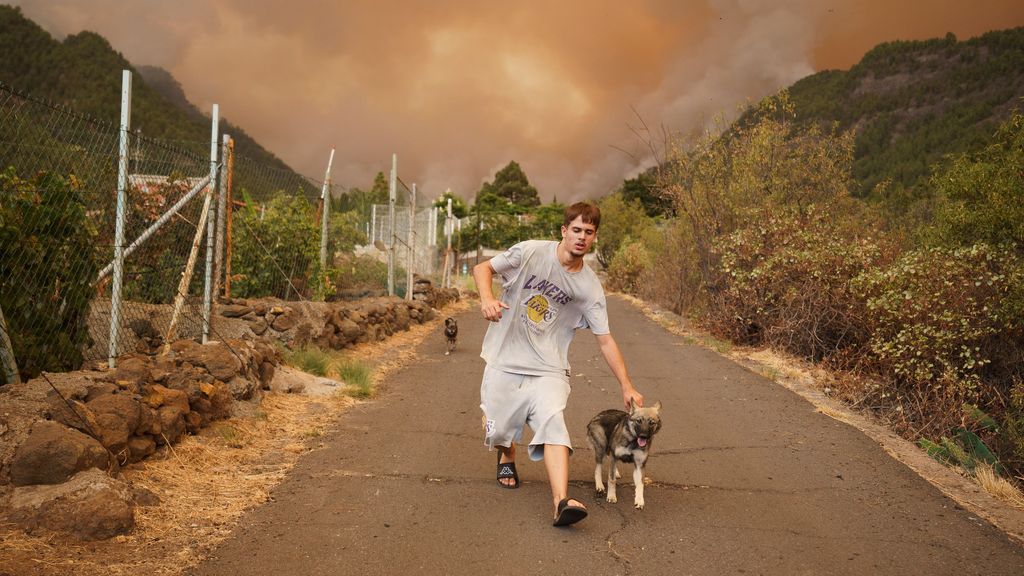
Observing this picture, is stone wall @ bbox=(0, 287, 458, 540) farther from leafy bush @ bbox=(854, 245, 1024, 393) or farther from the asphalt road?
leafy bush @ bbox=(854, 245, 1024, 393)

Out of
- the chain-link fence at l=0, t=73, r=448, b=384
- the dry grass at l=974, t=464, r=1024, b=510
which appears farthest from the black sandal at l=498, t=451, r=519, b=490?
the chain-link fence at l=0, t=73, r=448, b=384

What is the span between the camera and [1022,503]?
18.9ft

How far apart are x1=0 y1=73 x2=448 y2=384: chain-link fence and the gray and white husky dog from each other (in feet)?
14.9

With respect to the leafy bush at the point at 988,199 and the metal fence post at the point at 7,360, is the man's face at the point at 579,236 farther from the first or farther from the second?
the leafy bush at the point at 988,199

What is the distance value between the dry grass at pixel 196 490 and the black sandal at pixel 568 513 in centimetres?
203

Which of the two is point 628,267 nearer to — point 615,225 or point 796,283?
point 615,225

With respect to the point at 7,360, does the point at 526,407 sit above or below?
below

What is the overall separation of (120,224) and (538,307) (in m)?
4.41

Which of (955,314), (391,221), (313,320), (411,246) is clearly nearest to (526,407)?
(955,314)

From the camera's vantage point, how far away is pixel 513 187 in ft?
323

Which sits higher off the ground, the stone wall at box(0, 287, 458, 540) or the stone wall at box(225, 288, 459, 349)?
the stone wall at box(225, 288, 459, 349)

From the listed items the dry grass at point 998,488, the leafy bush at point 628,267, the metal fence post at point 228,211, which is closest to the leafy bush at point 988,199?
the dry grass at point 998,488

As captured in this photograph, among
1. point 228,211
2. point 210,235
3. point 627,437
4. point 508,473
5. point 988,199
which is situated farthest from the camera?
point 228,211

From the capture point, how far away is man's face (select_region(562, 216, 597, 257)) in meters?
5.11
